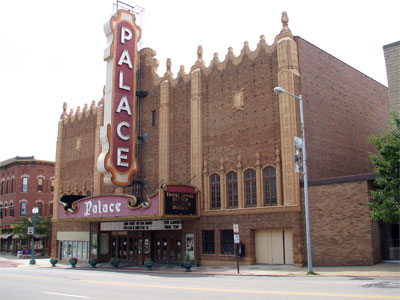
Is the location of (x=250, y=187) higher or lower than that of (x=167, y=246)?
higher

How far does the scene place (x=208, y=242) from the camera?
3047 centimetres

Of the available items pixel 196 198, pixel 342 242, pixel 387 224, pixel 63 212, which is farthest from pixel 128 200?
pixel 387 224

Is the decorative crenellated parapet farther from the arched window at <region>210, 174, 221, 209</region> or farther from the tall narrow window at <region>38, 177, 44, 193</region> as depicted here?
the tall narrow window at <region>38, 177, 44, 193</region>

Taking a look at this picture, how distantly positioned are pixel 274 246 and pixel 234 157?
6469 millimetres

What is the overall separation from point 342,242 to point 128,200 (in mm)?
14619

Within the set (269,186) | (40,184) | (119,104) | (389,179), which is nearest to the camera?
(389,179)

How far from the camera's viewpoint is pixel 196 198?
1211 inches

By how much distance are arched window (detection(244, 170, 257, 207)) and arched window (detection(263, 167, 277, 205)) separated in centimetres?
87

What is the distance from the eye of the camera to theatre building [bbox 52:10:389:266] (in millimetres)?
25188

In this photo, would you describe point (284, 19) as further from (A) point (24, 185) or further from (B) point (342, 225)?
(A) point (24, 185)

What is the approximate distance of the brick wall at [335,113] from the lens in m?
28.2

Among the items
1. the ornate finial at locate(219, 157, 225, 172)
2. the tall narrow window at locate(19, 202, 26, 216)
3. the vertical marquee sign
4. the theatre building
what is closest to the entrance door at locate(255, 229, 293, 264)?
the theatre building

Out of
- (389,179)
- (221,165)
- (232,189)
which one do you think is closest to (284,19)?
(221,165)

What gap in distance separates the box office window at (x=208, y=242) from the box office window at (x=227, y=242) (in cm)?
95
